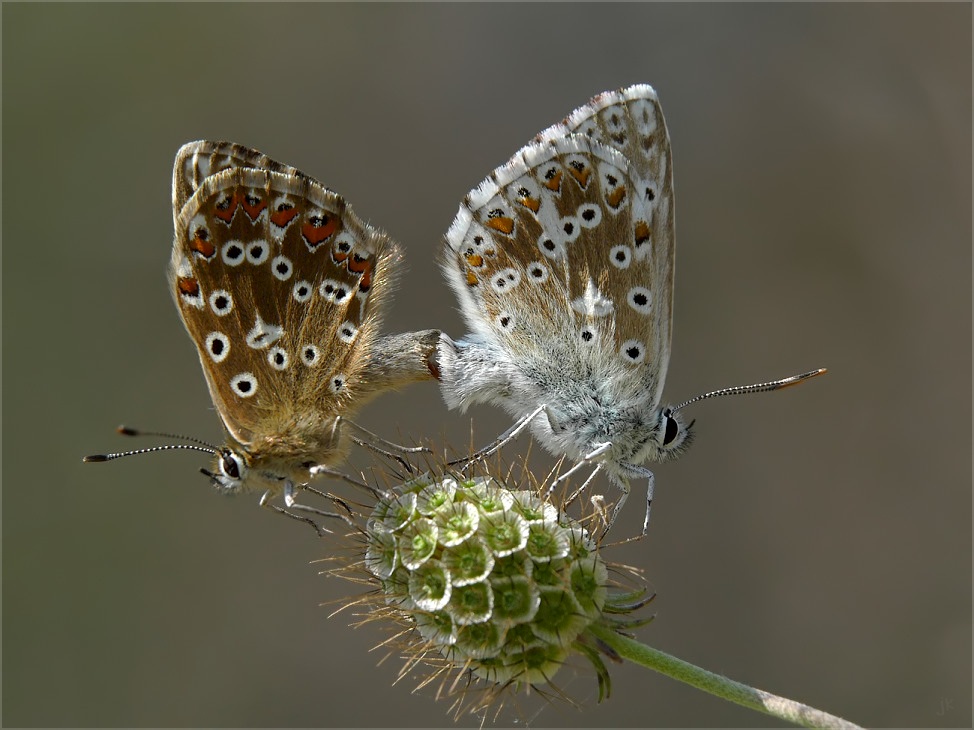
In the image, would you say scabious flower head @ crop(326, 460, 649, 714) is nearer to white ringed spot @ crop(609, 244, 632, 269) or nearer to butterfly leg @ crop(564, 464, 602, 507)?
butterfly leg @ crop(564, 464, 602, 507)

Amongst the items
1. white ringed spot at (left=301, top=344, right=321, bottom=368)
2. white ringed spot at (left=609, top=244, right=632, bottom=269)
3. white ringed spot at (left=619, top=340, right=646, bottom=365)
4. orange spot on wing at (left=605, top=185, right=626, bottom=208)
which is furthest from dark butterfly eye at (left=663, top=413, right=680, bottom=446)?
white ringed spot at (left=301, top=344, right=321, bottom=368)

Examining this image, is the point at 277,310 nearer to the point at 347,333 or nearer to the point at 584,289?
Answer: the point at 347,333

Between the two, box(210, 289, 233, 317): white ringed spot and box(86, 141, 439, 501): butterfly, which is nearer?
box(86, 141, 439, 501): butterfly

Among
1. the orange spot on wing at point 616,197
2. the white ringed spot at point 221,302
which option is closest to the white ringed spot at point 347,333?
the white ringed spot at point 221,302

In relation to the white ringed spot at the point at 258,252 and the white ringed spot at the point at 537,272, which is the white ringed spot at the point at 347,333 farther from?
the white ringed spot at the point at 537,272

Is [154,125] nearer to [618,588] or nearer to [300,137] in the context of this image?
[300,137]

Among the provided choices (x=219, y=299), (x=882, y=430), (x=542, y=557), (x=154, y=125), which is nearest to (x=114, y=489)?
(x=154, y=125)

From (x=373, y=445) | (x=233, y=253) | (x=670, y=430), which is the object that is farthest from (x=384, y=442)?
(x=670, y=430)
